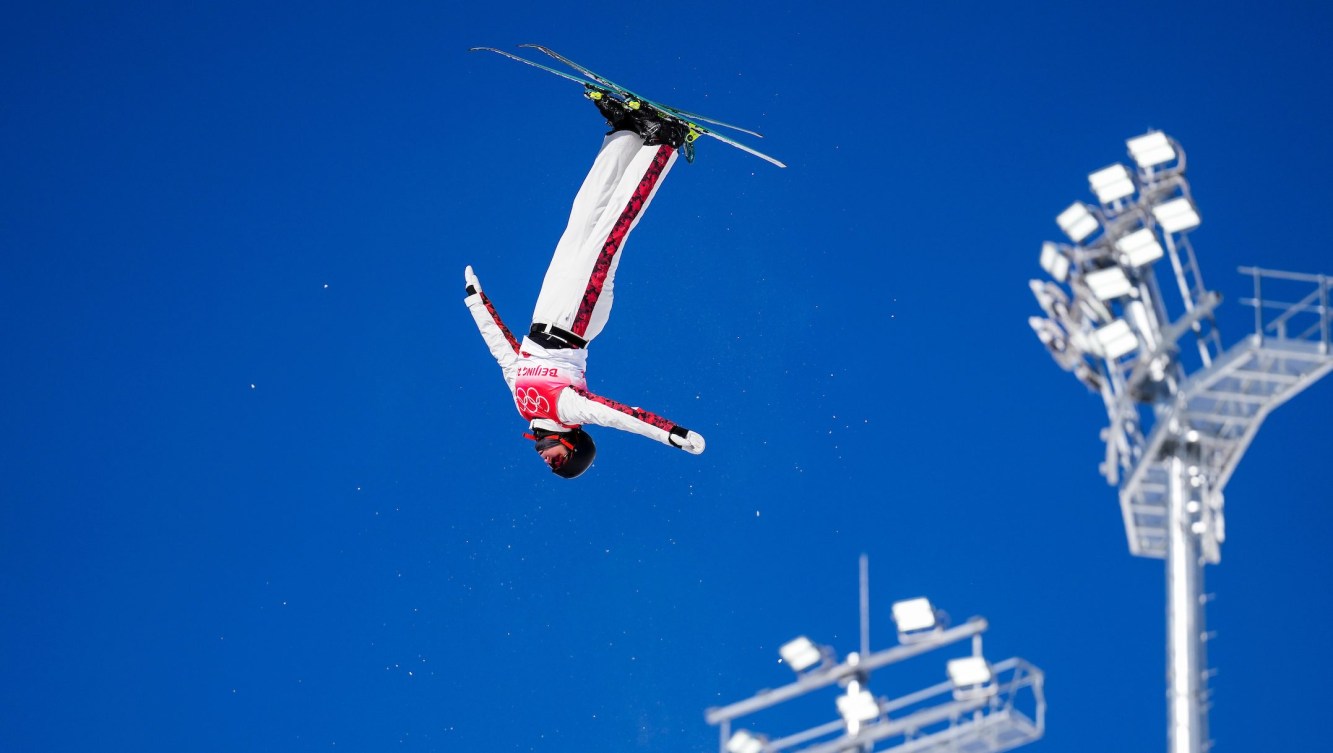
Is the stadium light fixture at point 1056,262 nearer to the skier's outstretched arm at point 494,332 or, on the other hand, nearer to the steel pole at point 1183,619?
the steel pole at point 1183,619

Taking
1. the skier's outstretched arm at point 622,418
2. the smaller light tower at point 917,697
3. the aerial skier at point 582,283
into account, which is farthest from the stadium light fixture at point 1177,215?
the aerial skier at point 582,283

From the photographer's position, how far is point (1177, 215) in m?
7.68

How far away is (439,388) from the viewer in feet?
36.8

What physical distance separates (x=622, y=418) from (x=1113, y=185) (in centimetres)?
235

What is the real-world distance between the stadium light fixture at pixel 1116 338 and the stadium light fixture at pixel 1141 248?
1.11ft

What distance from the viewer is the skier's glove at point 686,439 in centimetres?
817

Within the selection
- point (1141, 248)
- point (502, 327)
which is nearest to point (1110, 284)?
point (1141, 248)

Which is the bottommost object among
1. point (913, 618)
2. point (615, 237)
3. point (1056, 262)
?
point (913, 618)

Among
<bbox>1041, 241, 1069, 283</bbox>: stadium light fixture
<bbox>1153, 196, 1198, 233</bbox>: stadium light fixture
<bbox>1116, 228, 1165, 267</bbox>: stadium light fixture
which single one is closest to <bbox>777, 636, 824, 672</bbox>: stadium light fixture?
<bbox>1041, 241, 1069, 283</bbox>: stadium light fixture

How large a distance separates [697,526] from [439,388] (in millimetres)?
1741

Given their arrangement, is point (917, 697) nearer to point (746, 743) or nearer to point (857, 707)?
point (857, 707)

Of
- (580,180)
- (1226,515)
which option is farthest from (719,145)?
(1226,515)

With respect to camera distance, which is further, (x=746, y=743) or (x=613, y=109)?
(x=613, y=109)

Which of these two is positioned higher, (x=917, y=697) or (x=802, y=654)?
(x=802, y=654)
